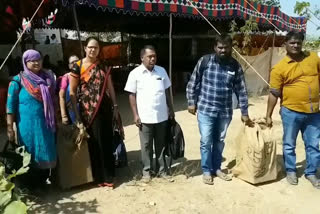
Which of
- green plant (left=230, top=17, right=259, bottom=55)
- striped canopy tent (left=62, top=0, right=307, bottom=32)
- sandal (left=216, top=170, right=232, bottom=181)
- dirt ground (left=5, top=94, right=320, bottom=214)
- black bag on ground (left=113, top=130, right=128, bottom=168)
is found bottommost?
dirt ground (left=5, top=94, right=320, bottom=214)

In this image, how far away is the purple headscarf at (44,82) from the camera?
2.91 m

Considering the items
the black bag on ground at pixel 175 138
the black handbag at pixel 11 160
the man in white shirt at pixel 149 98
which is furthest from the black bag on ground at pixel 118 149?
the black handbag at pixel 11 160

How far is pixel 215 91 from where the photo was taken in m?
3.40

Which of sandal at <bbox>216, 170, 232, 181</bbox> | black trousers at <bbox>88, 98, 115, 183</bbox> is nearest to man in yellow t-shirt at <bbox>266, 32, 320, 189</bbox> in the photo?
sandal at <bbox>216, 170, 232, 181</bbox>

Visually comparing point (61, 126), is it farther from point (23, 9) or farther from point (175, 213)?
point (23, 9)

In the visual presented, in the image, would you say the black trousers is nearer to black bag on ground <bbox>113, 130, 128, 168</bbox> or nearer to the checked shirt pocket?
black bag on ground <bbox>113, 130, 128, 168</bbox>

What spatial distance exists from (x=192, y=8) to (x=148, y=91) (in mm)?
4377

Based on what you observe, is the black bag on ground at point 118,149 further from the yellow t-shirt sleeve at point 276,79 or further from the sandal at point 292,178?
the sandal at point 292,178

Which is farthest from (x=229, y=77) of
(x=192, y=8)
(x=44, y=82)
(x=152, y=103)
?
(x=192, y=8)

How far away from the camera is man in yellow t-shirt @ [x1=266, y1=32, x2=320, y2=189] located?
3312 millimetres

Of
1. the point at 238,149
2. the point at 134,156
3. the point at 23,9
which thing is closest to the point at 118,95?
the point at 23,9

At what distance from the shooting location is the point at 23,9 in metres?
6.05

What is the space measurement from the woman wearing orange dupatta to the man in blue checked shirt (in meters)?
0.90

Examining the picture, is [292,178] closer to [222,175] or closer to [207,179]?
[222,175]
